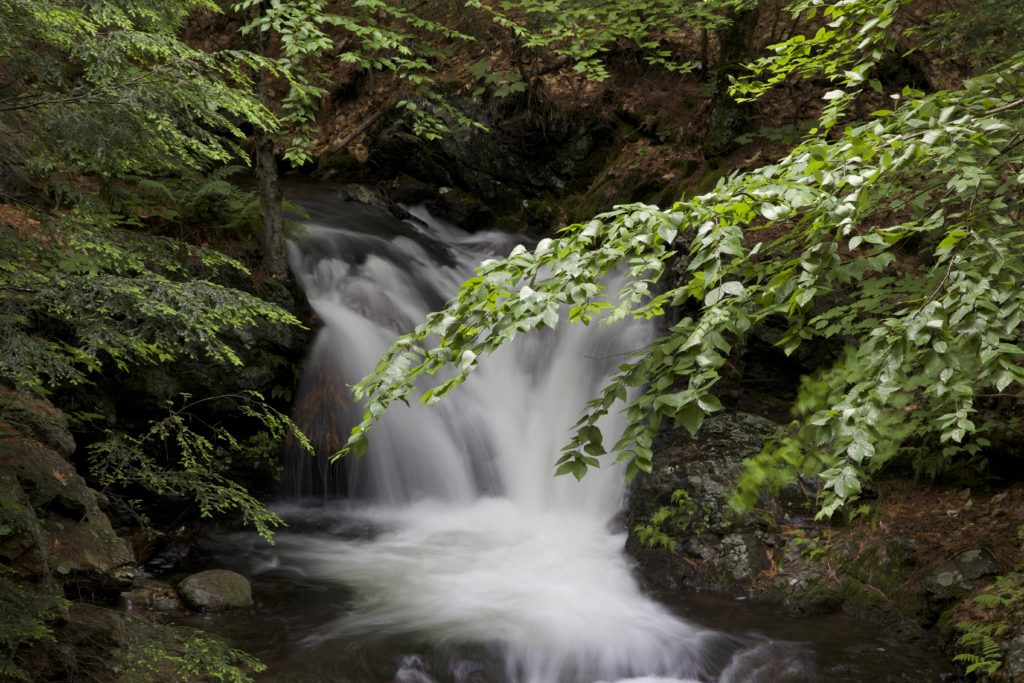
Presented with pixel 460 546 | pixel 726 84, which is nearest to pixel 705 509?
pixel 460 546

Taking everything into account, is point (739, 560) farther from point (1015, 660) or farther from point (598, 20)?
point (598, 20)

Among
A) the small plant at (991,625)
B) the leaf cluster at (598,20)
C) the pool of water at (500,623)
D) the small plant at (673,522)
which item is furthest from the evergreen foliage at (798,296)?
the leaf cluster at (598,20)

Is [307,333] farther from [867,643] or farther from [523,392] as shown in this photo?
[867,643]

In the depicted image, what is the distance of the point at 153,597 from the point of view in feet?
20.8

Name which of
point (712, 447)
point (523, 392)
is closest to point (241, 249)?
point (523, 392)

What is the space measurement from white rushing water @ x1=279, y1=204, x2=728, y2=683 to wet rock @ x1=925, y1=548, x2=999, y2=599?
180 centimetres

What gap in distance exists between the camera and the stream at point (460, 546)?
19.5ft

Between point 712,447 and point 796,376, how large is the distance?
1.41m

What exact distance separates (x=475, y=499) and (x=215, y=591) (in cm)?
337

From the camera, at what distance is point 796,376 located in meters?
8.70

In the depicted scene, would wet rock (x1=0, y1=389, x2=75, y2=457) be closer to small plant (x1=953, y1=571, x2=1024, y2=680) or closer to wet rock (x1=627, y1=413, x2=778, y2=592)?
wet rock (x1=627, y1=413, x2=778, y2=592)

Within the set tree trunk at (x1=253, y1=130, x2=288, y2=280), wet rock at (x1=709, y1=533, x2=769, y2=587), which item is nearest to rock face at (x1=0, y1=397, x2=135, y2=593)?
tree trunk at (x1=253, y1=130, x2=288, y2=280)

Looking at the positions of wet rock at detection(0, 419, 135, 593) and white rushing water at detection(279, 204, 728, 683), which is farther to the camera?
white rushing water at detection(279, 204, 728, 683)

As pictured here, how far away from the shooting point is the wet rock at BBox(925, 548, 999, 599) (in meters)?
6.13
